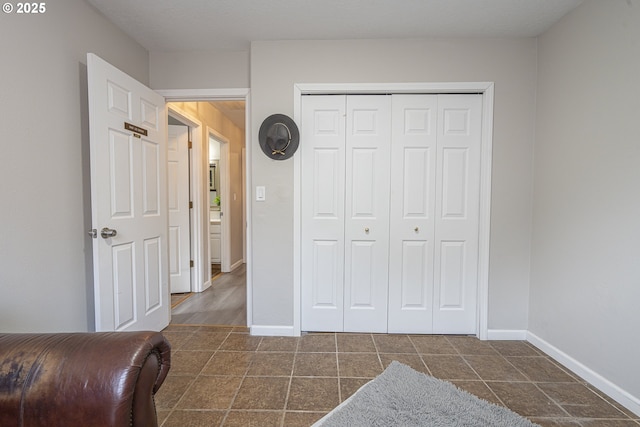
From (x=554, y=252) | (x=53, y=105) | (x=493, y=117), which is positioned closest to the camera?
(x=53, y=105)

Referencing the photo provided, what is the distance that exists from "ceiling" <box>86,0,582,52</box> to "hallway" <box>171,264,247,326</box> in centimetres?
244

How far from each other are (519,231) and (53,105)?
10.8 feet

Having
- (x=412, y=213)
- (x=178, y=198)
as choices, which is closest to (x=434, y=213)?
(x=412, y=213)

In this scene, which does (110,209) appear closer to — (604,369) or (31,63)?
(31,63)

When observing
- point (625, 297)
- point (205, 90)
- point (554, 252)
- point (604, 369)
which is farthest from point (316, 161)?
point (604, 369)

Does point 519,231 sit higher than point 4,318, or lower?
higher

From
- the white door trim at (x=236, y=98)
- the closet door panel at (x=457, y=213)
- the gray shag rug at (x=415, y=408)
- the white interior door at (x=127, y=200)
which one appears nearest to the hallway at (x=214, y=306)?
the white interior door at (x=127, y=200)

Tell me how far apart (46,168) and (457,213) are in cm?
276

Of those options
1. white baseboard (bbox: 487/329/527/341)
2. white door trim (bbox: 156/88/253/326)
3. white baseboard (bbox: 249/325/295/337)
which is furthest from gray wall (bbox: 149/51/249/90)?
white baseboard (bbox: 487/329/527/341)

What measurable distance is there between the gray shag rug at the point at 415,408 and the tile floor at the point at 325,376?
90 mm

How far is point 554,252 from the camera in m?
1.90

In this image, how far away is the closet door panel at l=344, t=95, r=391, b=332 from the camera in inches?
85.5

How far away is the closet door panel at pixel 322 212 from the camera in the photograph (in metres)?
2.18

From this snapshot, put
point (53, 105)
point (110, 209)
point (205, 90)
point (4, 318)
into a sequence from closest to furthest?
1. point (4, 318)
2. point (53, 105)
3. point (110, 209)
4. point (205, 90)
